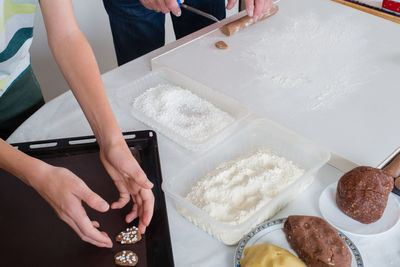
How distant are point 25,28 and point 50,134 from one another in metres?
0.35

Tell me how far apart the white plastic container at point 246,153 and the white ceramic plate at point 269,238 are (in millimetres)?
21

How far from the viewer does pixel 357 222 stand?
1.02m

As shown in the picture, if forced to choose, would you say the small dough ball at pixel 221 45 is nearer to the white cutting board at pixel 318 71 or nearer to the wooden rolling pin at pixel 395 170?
the white cutting board at pixel 318 71

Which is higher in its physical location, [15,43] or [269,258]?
[15,43]

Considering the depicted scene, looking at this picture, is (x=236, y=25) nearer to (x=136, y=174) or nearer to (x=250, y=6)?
(x=250, y=6)

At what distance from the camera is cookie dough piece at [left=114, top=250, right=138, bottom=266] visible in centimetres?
93

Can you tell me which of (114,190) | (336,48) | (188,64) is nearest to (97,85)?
(114,190)

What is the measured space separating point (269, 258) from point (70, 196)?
17.3 inches

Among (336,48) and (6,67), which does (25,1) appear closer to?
(6,67)

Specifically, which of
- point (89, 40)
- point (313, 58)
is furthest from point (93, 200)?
point (89, 40)

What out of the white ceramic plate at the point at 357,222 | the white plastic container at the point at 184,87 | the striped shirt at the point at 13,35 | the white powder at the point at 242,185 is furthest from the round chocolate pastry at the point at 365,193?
the striped shirt at the point at 13,35

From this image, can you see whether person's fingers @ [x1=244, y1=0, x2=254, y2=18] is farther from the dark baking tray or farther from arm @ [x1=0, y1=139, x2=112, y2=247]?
arm @ [x1=0, y1=139, x2=112, y2=247]

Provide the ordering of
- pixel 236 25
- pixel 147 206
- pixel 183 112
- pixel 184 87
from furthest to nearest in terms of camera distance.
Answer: pixel 236 25 < pixel 184 87 < pixel 183 112 < pixel 147 206

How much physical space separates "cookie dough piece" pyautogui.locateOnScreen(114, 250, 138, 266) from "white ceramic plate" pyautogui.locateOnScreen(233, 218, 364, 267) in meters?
0.23
